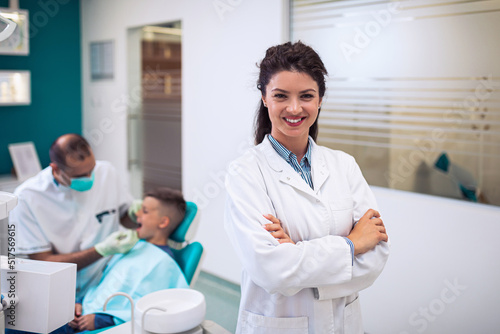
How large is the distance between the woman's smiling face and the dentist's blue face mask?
1.21 m

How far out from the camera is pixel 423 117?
254 centimetres

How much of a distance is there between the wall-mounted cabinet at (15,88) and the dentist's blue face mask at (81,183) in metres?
2.44

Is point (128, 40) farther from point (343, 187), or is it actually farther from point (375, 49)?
point (343, 187)

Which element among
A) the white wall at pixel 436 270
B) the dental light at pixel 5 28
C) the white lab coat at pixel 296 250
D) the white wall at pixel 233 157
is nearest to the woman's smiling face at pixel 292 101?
the white lab coat at pixel 296 250

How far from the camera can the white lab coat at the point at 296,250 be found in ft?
4.44

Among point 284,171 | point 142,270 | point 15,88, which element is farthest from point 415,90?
point 15,88

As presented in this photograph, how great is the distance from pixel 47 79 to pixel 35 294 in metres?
3.72

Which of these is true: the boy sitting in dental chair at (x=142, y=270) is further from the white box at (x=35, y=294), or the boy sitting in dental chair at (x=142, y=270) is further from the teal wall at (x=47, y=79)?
the teal wall at (x=47, y=79)

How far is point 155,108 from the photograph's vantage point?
4219 mm

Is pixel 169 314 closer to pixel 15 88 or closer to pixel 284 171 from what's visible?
pixel 284 171

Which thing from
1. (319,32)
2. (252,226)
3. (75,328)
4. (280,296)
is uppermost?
(319,32)

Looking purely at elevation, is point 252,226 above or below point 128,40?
below

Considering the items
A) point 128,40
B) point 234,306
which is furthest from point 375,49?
point 128,40

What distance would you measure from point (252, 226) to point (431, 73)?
61.7 inches
